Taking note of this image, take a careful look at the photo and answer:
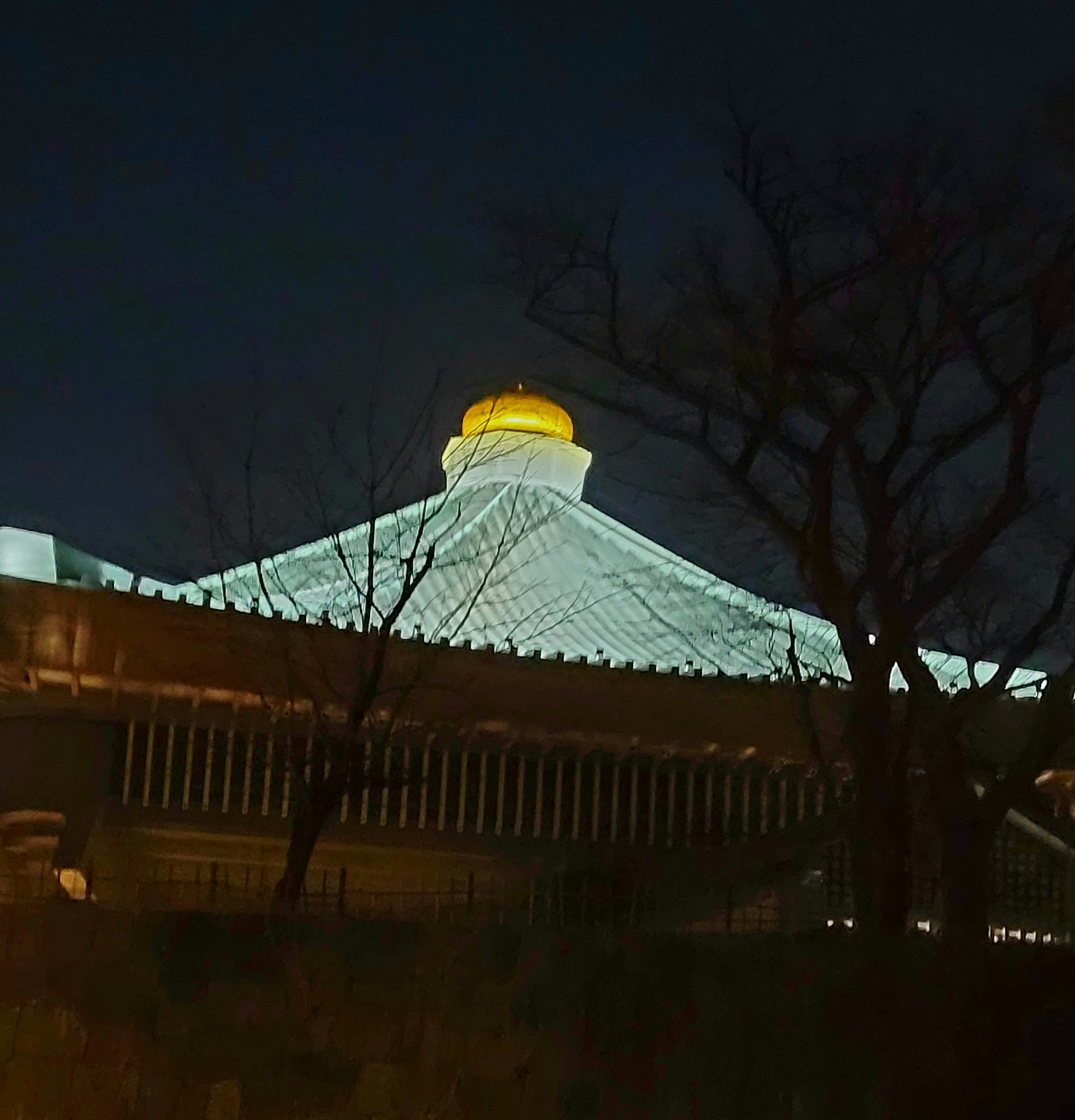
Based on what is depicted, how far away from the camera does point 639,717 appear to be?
12.3 m

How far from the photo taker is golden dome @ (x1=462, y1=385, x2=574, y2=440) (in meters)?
17.9

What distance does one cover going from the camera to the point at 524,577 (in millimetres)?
16219

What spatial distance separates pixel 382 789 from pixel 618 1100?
4263 millimetres

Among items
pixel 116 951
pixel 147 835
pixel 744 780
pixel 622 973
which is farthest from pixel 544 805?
pixel 116 951

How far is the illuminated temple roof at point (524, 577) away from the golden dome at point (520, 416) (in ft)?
0.07

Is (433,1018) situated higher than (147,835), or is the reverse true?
(147,835)

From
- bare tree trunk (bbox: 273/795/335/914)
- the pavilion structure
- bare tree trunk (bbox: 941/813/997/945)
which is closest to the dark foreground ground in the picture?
bare tree trunk (bbox: 941/813/997/945)

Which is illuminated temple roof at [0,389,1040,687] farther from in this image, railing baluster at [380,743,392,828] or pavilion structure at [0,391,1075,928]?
railing baluster at [380,743,392,828]

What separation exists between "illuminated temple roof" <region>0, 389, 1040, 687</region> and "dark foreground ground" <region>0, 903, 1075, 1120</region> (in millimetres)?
3778

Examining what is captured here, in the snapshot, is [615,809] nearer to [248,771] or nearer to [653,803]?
[653,803]

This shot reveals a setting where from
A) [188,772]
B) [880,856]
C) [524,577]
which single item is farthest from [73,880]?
[524,577]

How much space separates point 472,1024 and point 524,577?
8573 millimetres

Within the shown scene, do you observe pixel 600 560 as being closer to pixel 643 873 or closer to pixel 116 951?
pixel 643 873

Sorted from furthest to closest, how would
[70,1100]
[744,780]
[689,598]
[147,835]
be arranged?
[689,598] → [744,780] → [147,835] → [70,1100]
